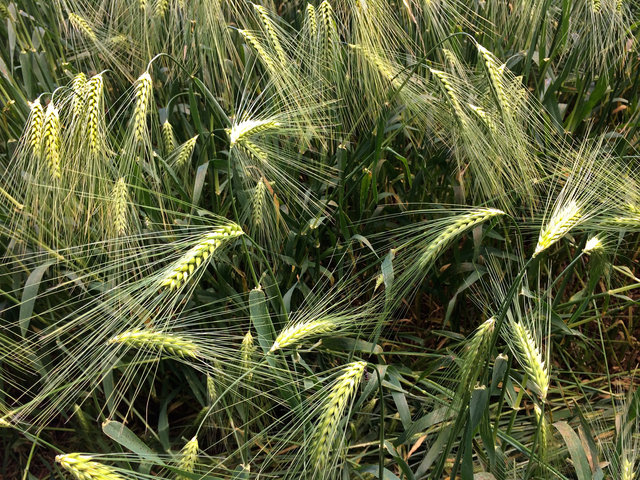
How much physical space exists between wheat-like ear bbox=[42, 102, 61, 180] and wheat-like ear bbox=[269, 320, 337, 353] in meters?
0.60

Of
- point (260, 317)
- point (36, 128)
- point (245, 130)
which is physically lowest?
point (260, 317)

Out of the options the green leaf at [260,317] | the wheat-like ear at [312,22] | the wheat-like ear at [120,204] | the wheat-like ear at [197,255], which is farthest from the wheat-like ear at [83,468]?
the wheat-like ear at [312,22]

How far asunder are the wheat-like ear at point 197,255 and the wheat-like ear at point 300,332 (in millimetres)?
192

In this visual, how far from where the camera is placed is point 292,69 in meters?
1.82

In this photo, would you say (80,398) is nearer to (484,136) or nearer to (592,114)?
(484,136)

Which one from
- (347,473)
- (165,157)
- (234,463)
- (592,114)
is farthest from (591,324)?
(165,157)

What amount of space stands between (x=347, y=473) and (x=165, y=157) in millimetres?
1044

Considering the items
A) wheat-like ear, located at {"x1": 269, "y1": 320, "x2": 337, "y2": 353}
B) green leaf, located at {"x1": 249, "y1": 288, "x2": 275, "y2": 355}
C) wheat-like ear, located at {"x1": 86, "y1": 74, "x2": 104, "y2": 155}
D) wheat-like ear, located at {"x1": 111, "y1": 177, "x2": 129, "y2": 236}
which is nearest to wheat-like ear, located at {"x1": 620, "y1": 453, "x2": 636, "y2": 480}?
wheat-like ear, located at {"x1": 269, "y1": 320, "x2": 337, "y2": 353}

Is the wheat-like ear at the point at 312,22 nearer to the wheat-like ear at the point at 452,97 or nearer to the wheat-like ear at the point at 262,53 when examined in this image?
the wheat-like ear at the point at 262,53

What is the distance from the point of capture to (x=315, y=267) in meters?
1.80

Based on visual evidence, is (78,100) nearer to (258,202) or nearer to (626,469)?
(258,202)

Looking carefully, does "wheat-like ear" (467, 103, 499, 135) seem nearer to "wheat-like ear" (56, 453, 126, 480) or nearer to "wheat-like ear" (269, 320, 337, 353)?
"wheat-like ear" (269, 320, 337, 353)

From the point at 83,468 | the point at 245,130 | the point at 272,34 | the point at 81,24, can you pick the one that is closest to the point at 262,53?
the point at 272,34

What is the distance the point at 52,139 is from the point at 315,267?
750 millimetres
